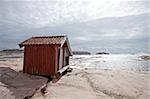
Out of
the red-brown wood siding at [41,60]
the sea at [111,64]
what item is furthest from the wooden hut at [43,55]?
the sea at [111,64]

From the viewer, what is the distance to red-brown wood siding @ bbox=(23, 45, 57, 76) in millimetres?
14820

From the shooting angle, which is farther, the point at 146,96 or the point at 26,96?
the point at 146,96

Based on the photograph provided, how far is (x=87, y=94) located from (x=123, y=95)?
224 cm

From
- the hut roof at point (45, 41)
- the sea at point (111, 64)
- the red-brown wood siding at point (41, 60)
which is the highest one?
the hut roof at point (45, 41)

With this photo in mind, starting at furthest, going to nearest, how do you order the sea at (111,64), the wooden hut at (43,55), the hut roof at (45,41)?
the sea at (111,64)
the hut roof at (45,41)
the wooden hut at (43,55)

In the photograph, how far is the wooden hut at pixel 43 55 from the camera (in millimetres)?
14812

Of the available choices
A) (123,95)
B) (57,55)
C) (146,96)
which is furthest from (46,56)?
(146,96)

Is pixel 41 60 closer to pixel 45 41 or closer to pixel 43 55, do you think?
pixel 43 55

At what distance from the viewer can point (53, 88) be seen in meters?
12.1

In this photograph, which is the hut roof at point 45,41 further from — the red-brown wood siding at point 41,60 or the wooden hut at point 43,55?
the red-brown wood siding at point 41,60

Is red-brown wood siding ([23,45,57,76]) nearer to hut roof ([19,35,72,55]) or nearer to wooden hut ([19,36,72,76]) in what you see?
wooden hut ([19,36,72,76])

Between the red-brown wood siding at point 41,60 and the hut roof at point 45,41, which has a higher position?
the hut roof at point 45,41

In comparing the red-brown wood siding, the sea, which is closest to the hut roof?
the red-brown wood siding

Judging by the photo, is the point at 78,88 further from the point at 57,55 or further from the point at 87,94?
the point at 57,55
